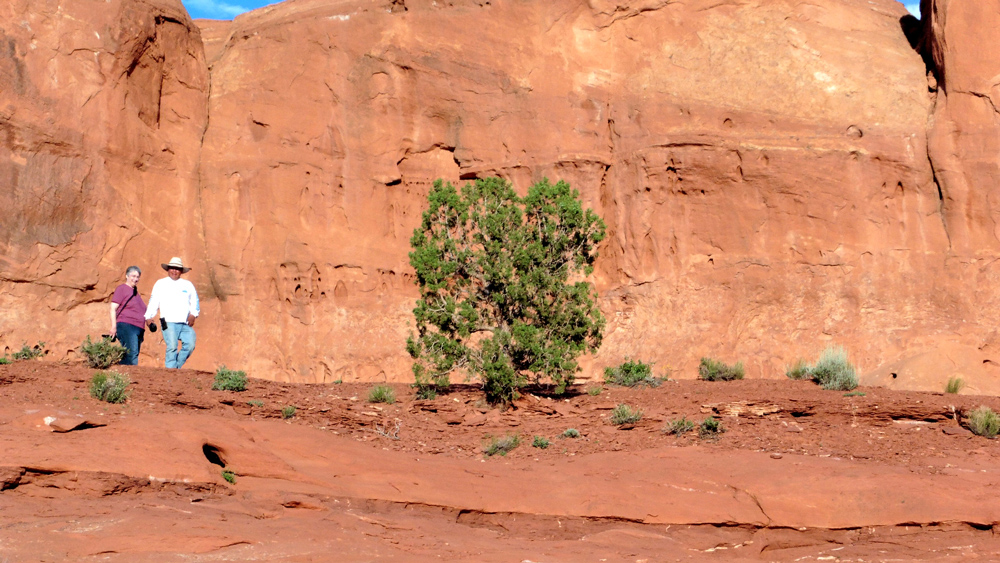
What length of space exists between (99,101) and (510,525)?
14816mm

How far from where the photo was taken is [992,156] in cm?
2008

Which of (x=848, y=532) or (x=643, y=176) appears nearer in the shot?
(x=848, y=532)

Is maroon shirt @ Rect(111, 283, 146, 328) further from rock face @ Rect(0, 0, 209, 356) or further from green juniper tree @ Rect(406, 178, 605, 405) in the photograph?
rock face @ Rect(0, 0, 209, 356)

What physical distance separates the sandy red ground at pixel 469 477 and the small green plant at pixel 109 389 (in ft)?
0.43

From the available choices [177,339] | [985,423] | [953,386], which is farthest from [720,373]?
[177,339]

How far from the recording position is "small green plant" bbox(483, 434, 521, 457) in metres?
12.8

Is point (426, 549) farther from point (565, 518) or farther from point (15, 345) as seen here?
point (15, 345)

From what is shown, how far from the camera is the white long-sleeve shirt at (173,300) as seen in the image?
14289 millimetres

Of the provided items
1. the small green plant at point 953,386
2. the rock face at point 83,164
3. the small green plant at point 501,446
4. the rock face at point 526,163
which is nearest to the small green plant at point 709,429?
the small green plant at point 501,446

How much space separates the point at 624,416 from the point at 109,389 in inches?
253

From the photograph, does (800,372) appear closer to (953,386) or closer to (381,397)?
(953,386)

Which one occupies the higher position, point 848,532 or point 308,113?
point 308,113

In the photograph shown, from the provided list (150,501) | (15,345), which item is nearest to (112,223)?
(15,345)

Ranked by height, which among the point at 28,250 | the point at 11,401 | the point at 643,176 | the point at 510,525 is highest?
the point at 643,176
